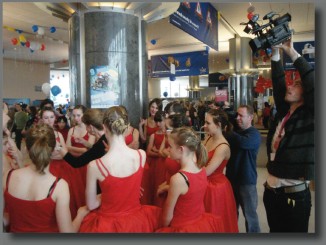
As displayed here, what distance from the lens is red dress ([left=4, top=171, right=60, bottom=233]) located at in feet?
5.95

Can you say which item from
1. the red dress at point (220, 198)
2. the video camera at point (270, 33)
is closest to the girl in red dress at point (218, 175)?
the red dress at point (220, 198)

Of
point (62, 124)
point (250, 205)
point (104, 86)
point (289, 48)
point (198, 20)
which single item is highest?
point (198, 20)

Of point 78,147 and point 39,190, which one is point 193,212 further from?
point 78,147

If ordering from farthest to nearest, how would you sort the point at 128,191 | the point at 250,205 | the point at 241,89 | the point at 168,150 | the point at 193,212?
the point at 241,89 → the point at 168,150 → the point at 250,205 → the point at 193,212 → the point at 128,191

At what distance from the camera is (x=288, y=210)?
7.35 feet

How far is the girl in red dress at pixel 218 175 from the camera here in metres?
2.69

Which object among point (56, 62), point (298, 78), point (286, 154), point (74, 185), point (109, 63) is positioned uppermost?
point (56, 62)

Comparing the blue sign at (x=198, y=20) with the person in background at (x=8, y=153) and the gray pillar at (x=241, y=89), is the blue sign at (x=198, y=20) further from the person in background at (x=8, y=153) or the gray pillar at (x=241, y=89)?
the gray pillar at (x=241, y=89)

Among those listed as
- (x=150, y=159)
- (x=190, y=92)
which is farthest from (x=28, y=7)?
(x=190, y=92)

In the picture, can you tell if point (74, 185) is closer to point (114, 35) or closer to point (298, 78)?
point (114, 35)

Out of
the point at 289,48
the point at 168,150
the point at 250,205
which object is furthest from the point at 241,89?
the point at 289,48

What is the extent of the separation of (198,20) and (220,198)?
2.84m

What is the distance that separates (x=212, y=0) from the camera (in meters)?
2.52

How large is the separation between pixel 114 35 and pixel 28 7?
4.34 meters
